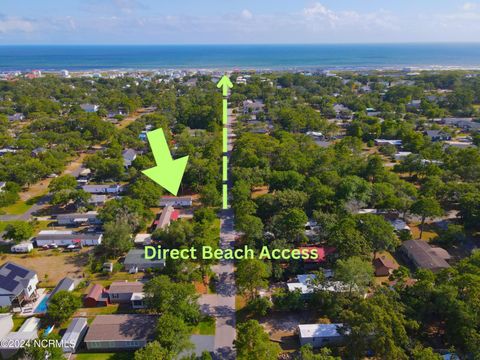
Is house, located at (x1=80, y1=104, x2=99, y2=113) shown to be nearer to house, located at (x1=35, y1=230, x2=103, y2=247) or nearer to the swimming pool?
house, located at (x1=35, y1=230, x2=103, y2=247)

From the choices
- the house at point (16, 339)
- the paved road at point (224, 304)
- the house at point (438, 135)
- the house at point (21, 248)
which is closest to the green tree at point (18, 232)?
the house at point (21, 248)

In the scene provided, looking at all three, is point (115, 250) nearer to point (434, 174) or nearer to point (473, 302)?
point (473, 302)

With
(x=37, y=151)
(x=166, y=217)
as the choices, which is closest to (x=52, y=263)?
(x=166, y=217)

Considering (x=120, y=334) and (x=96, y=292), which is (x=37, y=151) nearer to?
(x=96, y=292)

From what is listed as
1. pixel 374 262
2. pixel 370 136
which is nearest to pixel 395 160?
pixel 370 136

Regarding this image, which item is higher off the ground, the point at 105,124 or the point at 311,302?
the point at 105,124

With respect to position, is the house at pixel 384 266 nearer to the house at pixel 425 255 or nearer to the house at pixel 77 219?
the house at pixel 425 255
